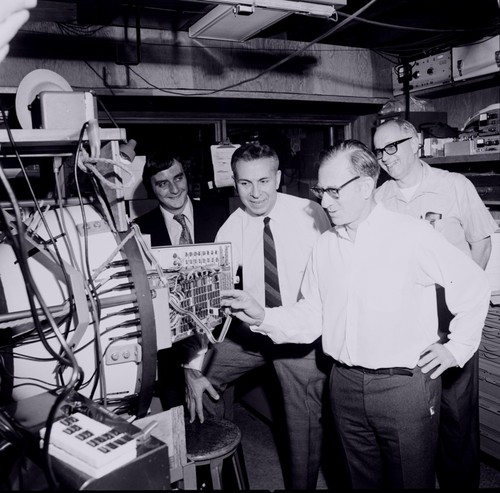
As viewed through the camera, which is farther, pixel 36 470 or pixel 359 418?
pixel 359 418

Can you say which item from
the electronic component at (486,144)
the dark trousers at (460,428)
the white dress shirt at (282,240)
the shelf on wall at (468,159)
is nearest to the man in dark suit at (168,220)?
the white dress shirt at (282,240)

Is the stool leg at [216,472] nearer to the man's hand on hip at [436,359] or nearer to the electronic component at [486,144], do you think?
the man's hand on hip at [436,359]

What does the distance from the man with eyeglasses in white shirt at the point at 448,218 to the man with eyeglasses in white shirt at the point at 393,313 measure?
2.19ft

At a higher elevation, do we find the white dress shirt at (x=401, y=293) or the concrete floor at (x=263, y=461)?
the white dress shirt at (x=401, y=293)

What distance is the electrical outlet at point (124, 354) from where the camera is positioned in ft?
4.04

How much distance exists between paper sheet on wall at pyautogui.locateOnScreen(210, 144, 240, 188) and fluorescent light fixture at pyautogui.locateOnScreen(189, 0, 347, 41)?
1.07 metres

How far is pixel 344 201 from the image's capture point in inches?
68.2

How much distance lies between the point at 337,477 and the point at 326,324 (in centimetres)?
119

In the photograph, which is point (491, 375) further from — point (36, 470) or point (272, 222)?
point (36, 470)

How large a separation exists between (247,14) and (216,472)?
1681mm

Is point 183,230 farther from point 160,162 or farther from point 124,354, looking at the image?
point 124,354

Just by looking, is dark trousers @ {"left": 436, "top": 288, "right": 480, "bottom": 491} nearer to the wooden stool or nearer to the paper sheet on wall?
the wooden stool

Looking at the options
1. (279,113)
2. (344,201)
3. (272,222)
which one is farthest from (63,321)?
(279,113)

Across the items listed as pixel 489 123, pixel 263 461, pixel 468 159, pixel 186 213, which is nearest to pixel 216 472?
pixel 263 461
